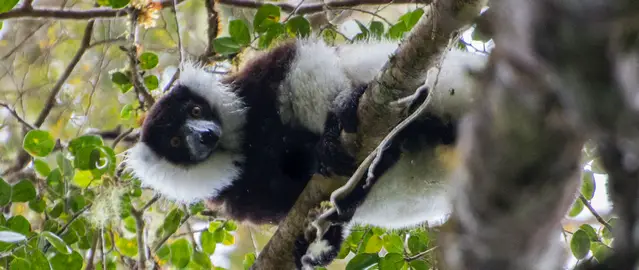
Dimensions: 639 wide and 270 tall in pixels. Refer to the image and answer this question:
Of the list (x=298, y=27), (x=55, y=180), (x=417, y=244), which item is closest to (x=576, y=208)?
(x=417, y=244)

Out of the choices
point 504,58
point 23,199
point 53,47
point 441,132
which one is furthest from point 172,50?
point 504,58

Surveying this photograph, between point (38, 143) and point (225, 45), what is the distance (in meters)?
1.00

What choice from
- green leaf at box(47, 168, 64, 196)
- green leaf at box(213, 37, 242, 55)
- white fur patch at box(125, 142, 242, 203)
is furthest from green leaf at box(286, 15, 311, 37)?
green leaf at box(47, 168, 64, 196)

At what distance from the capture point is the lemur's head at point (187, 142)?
127 inches

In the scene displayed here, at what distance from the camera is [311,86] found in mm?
2895

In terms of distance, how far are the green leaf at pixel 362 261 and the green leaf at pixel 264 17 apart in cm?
128

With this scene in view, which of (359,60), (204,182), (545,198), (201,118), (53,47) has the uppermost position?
(545,198)

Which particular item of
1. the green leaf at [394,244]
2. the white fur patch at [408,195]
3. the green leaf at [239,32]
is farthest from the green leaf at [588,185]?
the green leaf at [239,32]

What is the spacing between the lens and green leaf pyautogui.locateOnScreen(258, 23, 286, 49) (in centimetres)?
322

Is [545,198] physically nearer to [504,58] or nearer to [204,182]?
[504,58]

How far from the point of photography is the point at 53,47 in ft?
16.6

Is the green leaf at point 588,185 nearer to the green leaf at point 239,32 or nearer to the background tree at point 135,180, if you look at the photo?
the background tree at point 135,180

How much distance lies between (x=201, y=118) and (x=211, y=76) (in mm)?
248

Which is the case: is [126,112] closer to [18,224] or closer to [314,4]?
[18,224]
